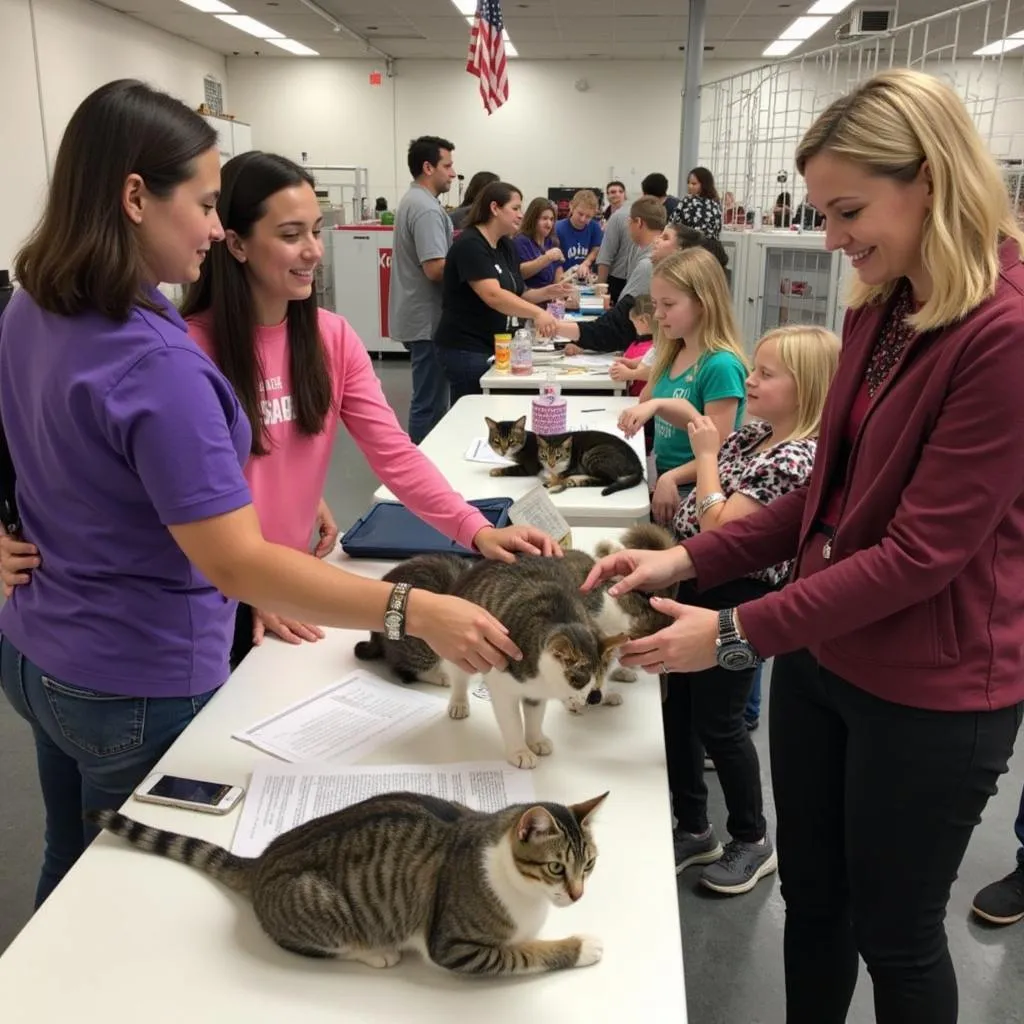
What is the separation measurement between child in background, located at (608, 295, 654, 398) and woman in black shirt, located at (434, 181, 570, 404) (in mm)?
457

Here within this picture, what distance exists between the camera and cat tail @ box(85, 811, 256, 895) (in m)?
1.07

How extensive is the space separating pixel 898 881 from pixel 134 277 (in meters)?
1.28

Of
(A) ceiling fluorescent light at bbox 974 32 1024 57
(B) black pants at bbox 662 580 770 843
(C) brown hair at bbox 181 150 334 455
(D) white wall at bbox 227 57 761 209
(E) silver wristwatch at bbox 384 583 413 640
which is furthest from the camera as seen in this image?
(D) white wall at bbox 227 57 761 209

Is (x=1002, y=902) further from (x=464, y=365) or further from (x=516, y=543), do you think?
(x=464, y=365)

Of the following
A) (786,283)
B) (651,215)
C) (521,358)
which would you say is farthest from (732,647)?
(786,283)

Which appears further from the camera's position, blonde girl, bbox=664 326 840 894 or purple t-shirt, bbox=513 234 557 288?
purple t-shirt, bbox=513 234 557 288

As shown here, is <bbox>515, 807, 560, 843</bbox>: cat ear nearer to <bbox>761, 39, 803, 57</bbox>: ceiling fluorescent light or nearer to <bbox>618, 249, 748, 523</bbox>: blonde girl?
<bbox>618, 249, 748, 523</bbox>: blonde girl

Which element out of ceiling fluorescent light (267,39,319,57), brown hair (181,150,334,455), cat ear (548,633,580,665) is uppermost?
ceiling fluorescent light (267,39,319,57)

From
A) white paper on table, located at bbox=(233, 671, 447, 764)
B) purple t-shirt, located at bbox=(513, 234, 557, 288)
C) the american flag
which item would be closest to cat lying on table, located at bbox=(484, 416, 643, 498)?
white paper on table, located at bbox=(233, 671, 447, 764)

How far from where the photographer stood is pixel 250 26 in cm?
1152

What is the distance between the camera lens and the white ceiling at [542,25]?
997 cm

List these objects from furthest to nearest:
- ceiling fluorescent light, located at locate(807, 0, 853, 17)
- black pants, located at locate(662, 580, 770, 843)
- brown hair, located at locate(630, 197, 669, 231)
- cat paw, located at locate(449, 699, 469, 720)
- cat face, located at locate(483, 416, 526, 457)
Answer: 1. ceiling fluorescent light, located at locate(807, 0, 853, 17)
2. brown hair, located at locate(630, 197, 669, 231)
3. cat face, located at locate(483, 416, 526, 457)
4. black pants, located at locate(662, 580, 770, 843)
5. cat paw, located at locate(449, 699, 469, 720)

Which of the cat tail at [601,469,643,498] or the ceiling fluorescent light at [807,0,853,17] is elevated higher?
the ceiling fluorescent light at [807,0,853,17]

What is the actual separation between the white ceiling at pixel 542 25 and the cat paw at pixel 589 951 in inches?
397
